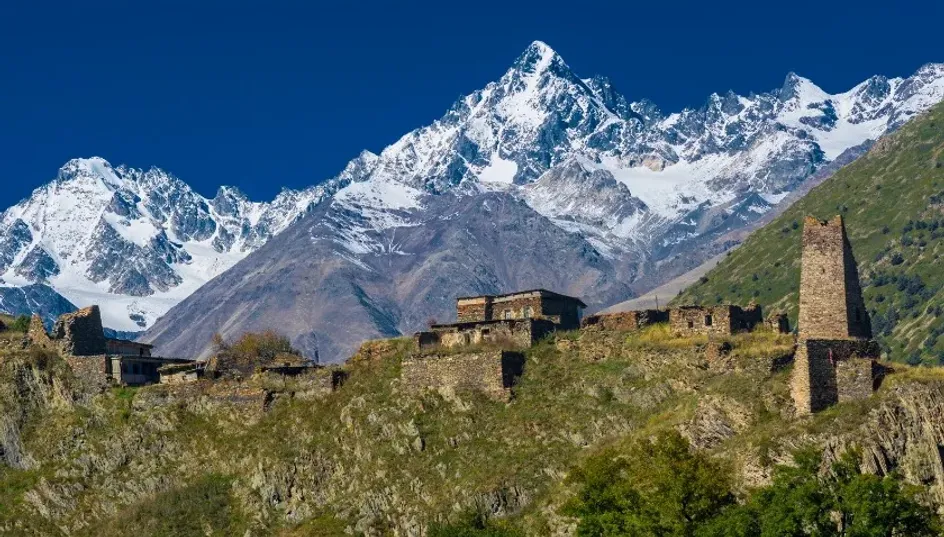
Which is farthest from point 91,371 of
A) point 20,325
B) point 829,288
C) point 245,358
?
point 829,288

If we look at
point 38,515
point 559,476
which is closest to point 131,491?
point 38,515

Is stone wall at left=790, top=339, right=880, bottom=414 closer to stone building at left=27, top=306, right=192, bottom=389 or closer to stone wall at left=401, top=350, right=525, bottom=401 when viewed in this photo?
stone wall at left=401, top=350, right=525, bottom=401

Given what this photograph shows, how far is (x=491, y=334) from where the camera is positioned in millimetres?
111938

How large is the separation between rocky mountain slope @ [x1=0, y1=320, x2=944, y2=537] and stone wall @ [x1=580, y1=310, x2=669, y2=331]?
1.19 metres

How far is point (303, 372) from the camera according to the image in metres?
118

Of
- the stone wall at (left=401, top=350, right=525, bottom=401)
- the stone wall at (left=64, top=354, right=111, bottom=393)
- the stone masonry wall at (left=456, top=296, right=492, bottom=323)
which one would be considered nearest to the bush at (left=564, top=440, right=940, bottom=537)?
the stone wall at (left=401, top=350, right=525, bottom=401)

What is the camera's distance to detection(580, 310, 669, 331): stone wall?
10656cm

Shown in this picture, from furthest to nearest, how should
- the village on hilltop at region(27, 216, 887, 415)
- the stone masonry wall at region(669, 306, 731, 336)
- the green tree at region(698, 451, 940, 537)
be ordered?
the stone masonry wall at region(669, 306, 731, 336) < the village on hilltop at region(27, 216, 887, 415) < the green tree at region(698, 451, 940, 537)

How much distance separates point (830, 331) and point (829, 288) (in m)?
2.46

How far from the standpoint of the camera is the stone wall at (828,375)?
85750 millimetres

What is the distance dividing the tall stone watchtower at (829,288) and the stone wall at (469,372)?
68.5 feet

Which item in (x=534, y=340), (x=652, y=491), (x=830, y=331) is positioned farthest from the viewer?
(x=534, y=340)

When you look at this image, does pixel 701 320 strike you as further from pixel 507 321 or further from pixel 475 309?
pixel 475 309

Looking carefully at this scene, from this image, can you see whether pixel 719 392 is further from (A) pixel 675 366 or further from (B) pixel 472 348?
(B) pixel 472 348
